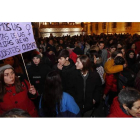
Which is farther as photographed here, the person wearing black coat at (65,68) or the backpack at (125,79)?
the person wearing black coat at (65,68)

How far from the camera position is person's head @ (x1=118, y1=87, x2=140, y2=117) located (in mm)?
1787

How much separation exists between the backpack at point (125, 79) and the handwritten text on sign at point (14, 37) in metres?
1.94

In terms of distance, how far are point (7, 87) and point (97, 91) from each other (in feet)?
6.00

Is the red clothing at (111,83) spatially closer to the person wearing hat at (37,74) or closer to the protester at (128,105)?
the protester at (128,105)

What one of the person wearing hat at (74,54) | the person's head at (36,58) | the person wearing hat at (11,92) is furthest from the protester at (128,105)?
the person wearing hat at (74,54)

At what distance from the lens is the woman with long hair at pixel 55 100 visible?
6.48 feet

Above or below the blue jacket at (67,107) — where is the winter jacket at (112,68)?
above

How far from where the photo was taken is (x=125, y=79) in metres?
2.70

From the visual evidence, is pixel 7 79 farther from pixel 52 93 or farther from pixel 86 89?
pixel 86 89

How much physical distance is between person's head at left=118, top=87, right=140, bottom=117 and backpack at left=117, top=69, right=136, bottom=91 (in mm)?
858

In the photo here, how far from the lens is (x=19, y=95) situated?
2.26 metres

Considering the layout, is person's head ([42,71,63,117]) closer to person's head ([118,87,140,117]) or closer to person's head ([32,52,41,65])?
person's head ([118,87,140,117])

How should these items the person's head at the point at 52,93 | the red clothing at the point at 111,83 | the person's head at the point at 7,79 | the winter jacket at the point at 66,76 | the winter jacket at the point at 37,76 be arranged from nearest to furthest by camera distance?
the person's head at the point at 52,93
the person's head at the point at 7,79
the red clothing at the point at 111,83
the winter jacket at the point at 66,76
the winter jacket at the point at 37,76

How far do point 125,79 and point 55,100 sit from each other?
1.54 meters
